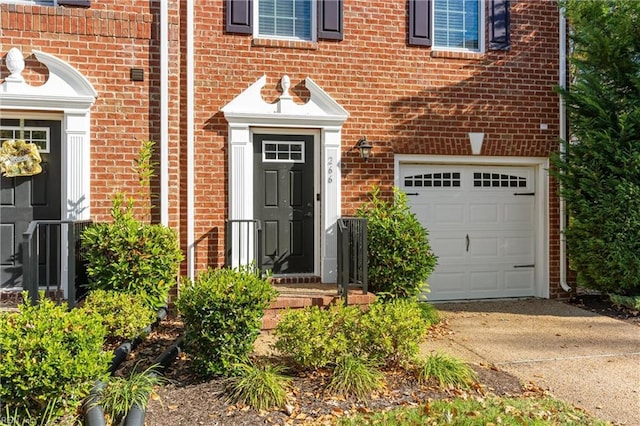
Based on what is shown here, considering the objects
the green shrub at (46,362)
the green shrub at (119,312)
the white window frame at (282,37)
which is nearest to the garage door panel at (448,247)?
the white window frame at (282,37)

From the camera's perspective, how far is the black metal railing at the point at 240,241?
22.1ft

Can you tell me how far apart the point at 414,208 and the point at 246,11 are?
3.57 metres

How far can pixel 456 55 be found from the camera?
7672mm

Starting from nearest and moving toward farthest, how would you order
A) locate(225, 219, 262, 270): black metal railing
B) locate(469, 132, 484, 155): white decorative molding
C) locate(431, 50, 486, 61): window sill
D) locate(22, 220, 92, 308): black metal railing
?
locate(22, 220, 92, 308): black metal railing, locate(225, 219, 262, 270): black metal railing, locate(431, 50, 486, 61): window sill, locate(469, 132, 484, 155): white decorative molding

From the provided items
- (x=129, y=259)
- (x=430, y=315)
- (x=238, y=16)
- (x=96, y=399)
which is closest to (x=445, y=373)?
(x=430, y=315)

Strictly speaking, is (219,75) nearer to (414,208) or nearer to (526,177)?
(414,208)

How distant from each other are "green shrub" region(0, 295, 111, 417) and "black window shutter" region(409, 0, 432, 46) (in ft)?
19.2

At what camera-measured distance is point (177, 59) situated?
6715 mm

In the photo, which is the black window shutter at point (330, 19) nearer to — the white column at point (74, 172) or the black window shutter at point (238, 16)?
the black window shutter at point (238, 16)

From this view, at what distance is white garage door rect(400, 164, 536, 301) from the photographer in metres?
7.84

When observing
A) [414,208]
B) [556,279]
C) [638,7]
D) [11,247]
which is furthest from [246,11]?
[556,279]

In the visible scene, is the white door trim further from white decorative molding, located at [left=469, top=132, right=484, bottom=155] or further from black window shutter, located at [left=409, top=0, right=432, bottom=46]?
black window shutter, located at [left=409, top=0, right=432, bottom=46]

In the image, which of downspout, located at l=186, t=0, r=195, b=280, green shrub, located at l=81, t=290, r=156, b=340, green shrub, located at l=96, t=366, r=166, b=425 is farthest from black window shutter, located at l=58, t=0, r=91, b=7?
green shrub, located at l=96, t=366, r=166, b=425

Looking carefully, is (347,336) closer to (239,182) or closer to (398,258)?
(398,258)
